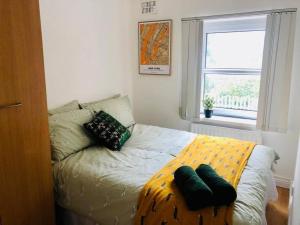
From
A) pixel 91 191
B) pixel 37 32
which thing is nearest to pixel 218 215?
pixel 91 191

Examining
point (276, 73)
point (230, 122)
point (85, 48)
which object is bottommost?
point (230, 122)

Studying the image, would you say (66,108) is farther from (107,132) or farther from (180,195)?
(180,195)

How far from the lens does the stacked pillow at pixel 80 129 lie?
6.91ft

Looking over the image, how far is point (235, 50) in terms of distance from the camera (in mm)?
3074

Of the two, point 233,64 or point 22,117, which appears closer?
point 22,117

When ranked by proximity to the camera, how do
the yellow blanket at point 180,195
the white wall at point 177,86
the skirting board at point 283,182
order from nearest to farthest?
the yellow blanket at point 180,195, the white wall at point 177,86, the skirting board at point 283,182

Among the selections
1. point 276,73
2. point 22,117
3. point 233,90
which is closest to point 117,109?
point 22,117

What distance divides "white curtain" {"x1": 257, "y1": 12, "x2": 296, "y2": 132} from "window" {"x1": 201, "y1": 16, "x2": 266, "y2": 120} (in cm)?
21

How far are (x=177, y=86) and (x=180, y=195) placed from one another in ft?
6.48

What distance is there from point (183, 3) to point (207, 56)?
71 cm

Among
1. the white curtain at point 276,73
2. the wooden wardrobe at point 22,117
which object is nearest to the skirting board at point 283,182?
the white curtain at point 276,73

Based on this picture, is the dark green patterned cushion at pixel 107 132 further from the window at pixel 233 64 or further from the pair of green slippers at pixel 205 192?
the window at pixel 233 64

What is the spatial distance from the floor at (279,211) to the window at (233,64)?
96 cm

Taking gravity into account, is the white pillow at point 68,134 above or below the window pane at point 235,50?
below
